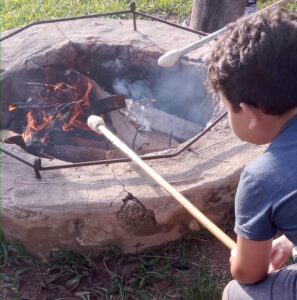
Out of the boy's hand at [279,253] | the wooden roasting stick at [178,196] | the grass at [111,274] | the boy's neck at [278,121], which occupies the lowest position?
the grass at [111,274]

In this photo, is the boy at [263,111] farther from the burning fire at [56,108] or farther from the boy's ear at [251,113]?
the burning fire at [56,108]

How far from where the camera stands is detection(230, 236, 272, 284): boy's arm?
1.66 metres

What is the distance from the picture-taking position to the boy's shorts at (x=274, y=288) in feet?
5.66

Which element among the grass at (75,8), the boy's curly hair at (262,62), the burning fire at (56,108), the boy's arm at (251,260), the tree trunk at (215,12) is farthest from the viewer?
the grass at (75,8)

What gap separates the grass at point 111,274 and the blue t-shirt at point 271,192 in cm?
87

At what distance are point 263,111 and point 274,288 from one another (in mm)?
552

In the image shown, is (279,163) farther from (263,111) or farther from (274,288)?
(274,288)

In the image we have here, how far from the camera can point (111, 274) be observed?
8.30ft

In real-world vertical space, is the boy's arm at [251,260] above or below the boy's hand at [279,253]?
above

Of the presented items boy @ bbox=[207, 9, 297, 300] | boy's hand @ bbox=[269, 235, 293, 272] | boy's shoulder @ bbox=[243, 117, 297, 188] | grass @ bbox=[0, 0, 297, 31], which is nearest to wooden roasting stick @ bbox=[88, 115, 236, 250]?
boy's hand @ bbox=[269, 235, 293, 272]

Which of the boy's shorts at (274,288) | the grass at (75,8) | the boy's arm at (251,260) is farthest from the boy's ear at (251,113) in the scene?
the grass at (75,8)

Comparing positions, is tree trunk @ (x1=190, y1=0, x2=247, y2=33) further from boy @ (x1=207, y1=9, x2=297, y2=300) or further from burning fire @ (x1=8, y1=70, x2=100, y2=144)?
boy @ (x1=207, y1=9, x2=297, y2=300)

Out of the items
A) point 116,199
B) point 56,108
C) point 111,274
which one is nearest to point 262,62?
point 116,199

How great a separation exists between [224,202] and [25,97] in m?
1.34
